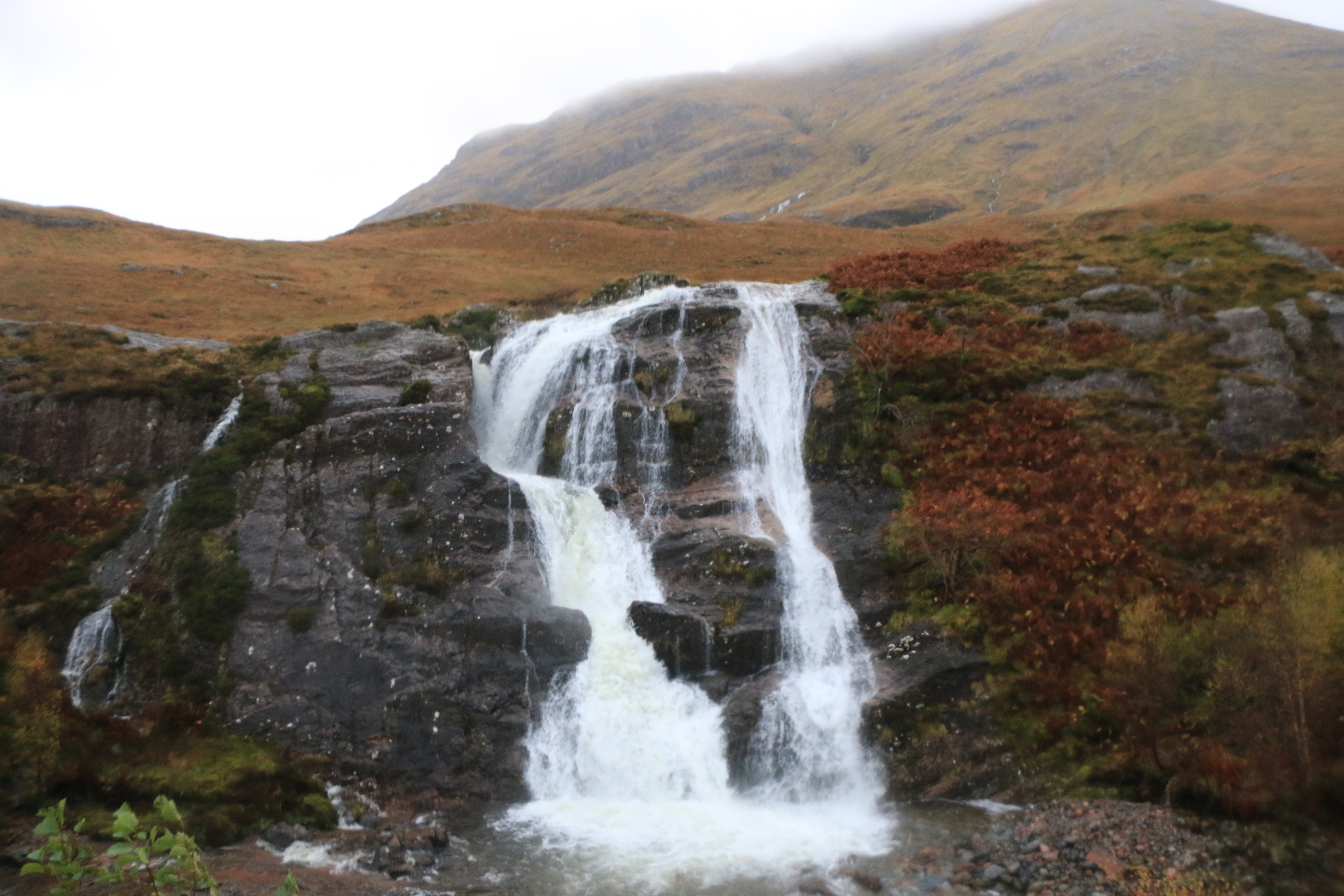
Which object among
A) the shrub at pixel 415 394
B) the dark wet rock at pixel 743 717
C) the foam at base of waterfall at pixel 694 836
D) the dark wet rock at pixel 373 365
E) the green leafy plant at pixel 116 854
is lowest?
the foam at base of waterfall at pixel 694 836

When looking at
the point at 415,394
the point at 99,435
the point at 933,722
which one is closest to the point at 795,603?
the point at 933,722

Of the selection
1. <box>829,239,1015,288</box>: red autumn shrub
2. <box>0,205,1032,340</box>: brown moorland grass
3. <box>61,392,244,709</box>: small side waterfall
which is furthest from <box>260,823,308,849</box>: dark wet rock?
<box>829,239,1015,288</box>: red autumn shrub

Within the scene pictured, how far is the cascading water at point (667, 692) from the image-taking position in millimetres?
17547

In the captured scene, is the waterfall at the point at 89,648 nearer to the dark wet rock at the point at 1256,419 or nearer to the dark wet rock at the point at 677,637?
the dark wet rock at the point at 677,637

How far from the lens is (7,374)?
2655 cm

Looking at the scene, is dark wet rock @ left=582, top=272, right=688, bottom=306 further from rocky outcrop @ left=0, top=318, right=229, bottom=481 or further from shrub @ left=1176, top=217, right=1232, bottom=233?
shrub @ left=1176, top=217, right=1232, bottom=233

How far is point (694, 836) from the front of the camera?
1747 cm

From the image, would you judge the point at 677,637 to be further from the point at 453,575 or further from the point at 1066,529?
the point at 1066,529

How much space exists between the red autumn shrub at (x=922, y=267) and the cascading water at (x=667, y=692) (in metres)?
6.85

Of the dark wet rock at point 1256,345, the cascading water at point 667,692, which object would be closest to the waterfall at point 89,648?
Answer: the cascading water at point 667,692

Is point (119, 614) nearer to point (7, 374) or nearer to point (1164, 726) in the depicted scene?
point (7, 374)

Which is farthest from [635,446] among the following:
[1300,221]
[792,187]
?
[792,187]

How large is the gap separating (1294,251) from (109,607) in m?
45.2

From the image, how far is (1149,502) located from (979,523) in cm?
508
